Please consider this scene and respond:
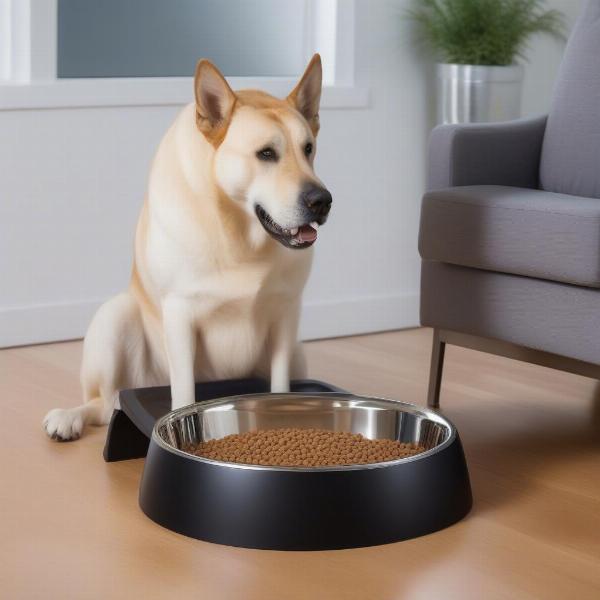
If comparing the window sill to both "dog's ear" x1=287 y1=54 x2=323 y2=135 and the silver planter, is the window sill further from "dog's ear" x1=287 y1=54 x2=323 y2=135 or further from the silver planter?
"dog's ear" x1=287 y1=54 x2=323 y2=135

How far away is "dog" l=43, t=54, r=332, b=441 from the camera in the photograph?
2225mm

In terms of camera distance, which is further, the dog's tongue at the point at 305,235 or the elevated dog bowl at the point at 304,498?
the dog's tongue at the point at 305,235

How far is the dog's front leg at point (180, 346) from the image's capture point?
234cm

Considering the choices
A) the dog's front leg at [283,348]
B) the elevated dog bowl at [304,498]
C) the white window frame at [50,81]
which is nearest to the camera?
the elevated dog bowl at [304,498]

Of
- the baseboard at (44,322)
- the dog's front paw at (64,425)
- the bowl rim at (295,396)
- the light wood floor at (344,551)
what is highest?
the bowl rim at (295,396)

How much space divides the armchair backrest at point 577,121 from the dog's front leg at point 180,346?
1139mm

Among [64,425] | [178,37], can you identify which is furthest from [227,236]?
[178,37]

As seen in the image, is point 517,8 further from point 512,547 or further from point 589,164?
point 512,547

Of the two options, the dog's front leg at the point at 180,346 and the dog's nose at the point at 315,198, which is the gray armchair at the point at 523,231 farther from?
the dog's front leg at the point at 180,346

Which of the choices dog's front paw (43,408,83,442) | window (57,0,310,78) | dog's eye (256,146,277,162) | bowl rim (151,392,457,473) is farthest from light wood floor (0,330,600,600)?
window (57,0,310,78)

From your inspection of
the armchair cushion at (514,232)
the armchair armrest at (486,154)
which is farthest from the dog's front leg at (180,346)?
the armchair armrest at (486,154)

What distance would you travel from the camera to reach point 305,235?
2.23 meters

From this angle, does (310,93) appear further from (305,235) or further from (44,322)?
(44,322)

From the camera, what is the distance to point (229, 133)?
7.39 feet
